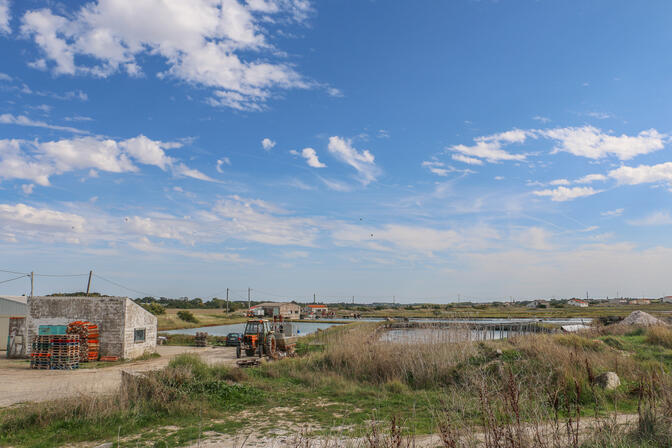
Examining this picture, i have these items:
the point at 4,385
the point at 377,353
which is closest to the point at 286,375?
the point at 377,353

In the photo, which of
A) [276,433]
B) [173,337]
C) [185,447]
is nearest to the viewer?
[185,447]

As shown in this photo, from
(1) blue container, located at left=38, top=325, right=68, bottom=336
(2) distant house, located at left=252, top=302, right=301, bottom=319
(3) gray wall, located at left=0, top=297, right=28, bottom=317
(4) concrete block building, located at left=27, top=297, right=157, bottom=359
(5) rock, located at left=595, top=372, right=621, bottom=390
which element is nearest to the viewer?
(5) rock, located at left=595, top=372, right=621, bottom=390

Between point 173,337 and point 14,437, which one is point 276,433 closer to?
point 14,437

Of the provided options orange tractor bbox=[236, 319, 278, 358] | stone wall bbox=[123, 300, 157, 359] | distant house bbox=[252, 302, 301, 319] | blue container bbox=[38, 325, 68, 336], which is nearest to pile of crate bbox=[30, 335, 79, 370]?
blue container bbox=[38, 325, 68, 336]

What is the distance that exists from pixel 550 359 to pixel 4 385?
19.4 metres

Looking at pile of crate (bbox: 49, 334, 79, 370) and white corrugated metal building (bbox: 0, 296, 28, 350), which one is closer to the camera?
pile of crate (bbox: 49, 334, 79, 370)

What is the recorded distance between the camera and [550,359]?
1314cm

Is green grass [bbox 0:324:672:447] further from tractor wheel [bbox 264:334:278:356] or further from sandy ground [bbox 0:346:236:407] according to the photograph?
tractor wheel [bbox 264:334:278:356]

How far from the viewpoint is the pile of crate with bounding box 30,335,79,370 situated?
2147cm

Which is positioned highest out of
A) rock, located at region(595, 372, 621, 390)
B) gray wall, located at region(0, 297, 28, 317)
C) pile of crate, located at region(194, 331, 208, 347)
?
gray wall, located at region(0, 297, 28, 317)

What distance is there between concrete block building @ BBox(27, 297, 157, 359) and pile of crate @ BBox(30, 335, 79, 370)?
2373mm

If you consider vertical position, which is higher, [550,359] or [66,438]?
[550,359]

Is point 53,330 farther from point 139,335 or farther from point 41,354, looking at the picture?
point 139,335

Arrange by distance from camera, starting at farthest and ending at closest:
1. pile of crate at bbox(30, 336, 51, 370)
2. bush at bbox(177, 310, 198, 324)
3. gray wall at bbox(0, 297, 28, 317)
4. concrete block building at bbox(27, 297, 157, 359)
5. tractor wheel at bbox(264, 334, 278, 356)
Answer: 1. bush at bbox(177, 310, 198, 324)
2. gray wall at bbox(0, 297, 28, 317)
3. concrete block building at bbox(27, 297, 157, 359)
4. tractor wheel at bbox(264, 334, 278, 356)
5. pile of crate at bbox(30, 336, 51, 370)
